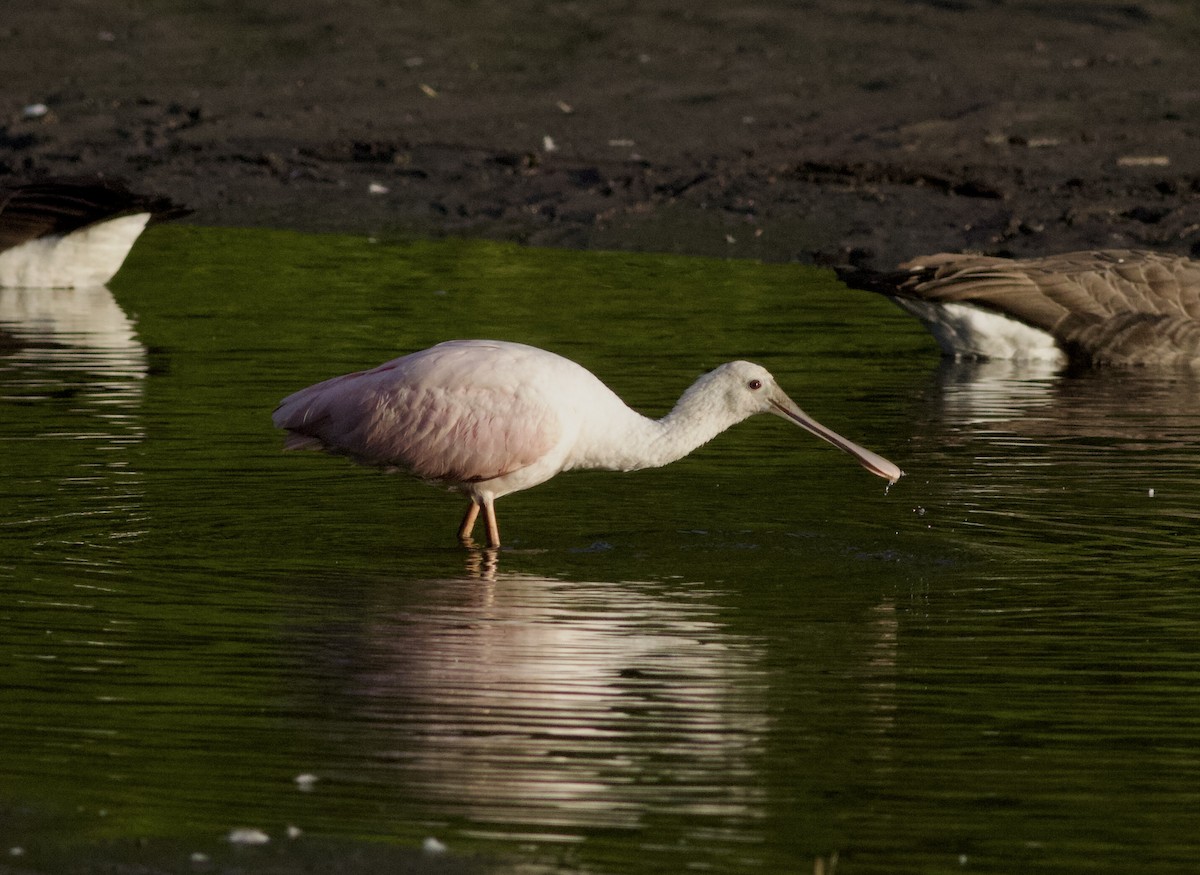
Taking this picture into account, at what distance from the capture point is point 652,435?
343 inches

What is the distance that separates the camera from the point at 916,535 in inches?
350

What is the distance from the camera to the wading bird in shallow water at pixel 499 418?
855 cm

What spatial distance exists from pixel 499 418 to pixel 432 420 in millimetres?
317

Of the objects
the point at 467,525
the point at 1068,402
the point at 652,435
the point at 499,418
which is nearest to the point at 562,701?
the point at 499,418

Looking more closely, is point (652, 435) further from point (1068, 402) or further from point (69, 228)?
point (69, 228)

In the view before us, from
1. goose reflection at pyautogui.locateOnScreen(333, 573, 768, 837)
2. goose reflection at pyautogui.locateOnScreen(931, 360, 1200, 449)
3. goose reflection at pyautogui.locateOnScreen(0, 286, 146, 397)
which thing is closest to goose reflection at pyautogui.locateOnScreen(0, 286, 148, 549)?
goose reflection at pyautogui.locateOnScreen(0, 286, 146, 397)

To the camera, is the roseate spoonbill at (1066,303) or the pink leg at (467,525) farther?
the roseate spoonbill at (1066,303)

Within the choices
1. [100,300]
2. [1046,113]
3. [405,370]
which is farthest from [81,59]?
[405,370]

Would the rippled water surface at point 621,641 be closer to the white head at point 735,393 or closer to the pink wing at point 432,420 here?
the pink wing at point 432,420

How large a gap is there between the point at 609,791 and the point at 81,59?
62.6 feet

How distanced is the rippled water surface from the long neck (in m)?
0.31

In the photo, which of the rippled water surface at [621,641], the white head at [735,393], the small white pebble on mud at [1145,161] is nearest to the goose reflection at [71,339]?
the rippled water surface at [621,641]

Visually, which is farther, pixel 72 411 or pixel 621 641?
pixel 72 411

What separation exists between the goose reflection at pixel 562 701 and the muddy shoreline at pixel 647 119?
10185 mm
